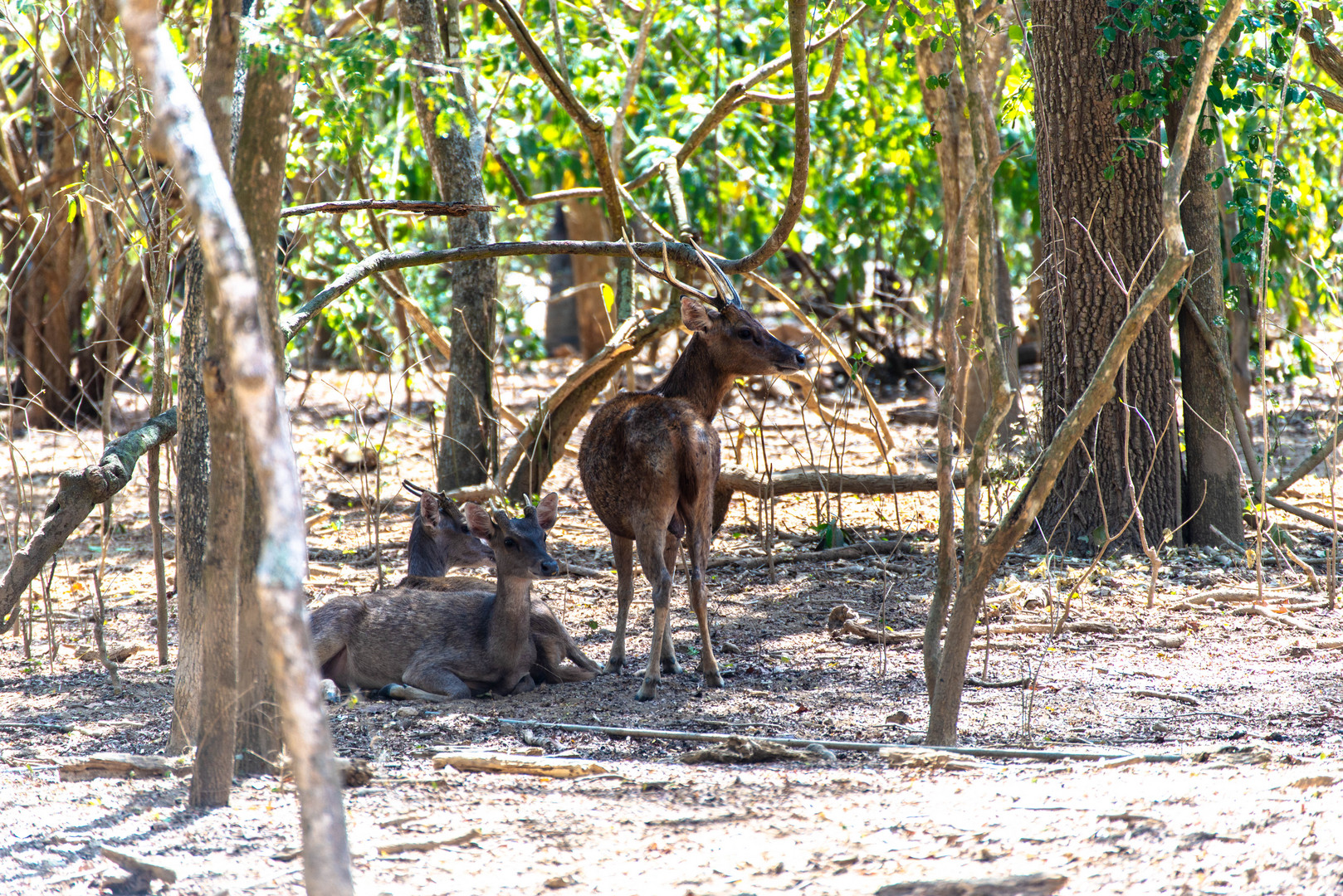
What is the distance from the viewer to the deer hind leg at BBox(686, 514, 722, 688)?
6531mm

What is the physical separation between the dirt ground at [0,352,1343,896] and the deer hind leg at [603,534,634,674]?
28 cm

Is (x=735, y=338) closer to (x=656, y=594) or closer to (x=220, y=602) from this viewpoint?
(x=656, y=594)

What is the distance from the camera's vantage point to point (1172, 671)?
639 cm

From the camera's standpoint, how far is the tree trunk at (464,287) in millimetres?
9320

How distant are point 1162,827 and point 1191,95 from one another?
251cm

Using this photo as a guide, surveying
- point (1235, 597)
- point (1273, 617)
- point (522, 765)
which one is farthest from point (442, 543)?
point (1273, 617)

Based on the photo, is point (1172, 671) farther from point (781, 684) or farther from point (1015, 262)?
point (1015, 262)

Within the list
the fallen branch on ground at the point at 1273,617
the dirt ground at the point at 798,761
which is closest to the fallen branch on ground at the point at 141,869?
the dirt ground at the point at 798,761

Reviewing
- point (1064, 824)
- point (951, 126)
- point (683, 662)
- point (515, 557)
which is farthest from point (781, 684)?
point (951, 126)

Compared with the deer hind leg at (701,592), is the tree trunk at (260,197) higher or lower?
higher

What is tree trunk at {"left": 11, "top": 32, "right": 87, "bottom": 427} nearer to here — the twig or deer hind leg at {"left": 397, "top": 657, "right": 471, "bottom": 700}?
deer hind leg at {"left": 397, "top": 657, "right": 471, "bottom": 700}

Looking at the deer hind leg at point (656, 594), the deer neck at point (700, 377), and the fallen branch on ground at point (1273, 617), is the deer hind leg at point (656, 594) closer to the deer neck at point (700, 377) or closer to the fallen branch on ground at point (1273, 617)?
the deer neck at point (700, 377)

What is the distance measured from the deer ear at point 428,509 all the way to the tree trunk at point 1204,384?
5.01m

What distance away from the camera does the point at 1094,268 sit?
8.70 m
